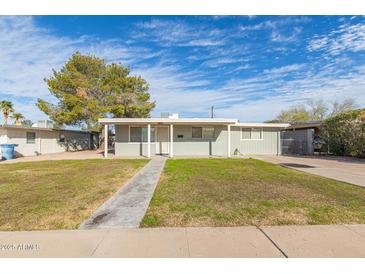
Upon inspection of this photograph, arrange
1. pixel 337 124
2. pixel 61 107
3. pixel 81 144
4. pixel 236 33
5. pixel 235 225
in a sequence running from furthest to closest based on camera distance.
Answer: pixel 81 144 < pixel 61 107 < pixel 337 124 < pixel 236 33 < pixel 235 225

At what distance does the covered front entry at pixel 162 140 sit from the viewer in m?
15.1

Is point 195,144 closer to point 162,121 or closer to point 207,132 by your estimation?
point 207,132

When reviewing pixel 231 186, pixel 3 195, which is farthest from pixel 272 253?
pixel 3 195

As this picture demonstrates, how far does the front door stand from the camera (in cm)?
1514

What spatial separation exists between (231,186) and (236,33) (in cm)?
1001

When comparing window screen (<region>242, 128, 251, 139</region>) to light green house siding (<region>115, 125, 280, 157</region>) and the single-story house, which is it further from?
light green house siding (<region>115, 125, 280, 157</region>)

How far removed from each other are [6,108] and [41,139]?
38.6 ft

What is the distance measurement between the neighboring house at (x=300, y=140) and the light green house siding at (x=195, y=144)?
212 centimetres

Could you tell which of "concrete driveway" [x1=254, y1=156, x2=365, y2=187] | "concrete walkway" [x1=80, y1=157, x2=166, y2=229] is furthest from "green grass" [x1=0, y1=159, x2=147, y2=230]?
"concrete driveway" [x1=254, y1=156, x2=365, y2=187]

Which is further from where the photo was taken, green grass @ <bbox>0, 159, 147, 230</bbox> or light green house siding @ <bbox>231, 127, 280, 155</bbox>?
light green house siding @ <bbox>231, 127, 280, 155</bbox>

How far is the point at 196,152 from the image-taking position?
15.1 m

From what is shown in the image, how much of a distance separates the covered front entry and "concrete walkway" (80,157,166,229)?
8.88 metres

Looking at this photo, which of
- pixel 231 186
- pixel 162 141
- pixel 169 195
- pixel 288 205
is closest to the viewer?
pixel 288 205
